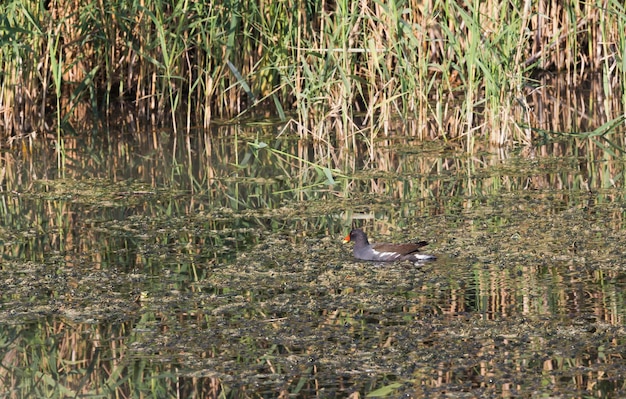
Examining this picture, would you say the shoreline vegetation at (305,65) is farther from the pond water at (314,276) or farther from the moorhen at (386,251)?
the moorhen at (386,251)

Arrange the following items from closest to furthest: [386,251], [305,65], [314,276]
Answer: [314,276], [386,251], [305,65]

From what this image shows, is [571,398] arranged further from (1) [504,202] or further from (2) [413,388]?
(1) [504,202]

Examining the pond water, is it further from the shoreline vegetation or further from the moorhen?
the shoreline vegetation

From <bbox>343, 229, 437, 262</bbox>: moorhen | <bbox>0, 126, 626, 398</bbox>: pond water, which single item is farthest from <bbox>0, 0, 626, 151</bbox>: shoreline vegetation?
<bbox>343, 229, 437, 262</bbox>: moorhen

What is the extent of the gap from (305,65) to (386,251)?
104 inches

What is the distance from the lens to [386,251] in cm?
598

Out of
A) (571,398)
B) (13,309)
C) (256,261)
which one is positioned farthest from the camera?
(256,261)

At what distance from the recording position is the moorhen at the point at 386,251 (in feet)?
19.4

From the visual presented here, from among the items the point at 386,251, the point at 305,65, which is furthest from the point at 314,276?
the point at 305,65

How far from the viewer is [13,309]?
5.50m

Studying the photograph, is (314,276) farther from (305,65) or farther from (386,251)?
(305,65)

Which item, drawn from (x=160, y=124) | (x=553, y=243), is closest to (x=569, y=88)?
(x=160, y=124)

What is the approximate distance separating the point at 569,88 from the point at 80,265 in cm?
618

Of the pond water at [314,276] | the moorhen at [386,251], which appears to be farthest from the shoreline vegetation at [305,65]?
the moorhen at [386,251]
